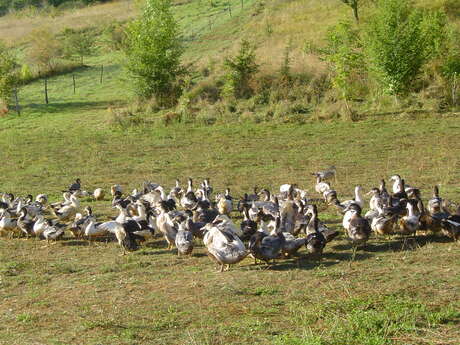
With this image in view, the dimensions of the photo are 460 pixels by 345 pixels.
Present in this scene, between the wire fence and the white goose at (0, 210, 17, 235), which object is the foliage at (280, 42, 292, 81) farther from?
the white goose at (0, 210, 17, 235)

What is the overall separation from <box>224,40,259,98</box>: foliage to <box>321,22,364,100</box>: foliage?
4290 millimetres

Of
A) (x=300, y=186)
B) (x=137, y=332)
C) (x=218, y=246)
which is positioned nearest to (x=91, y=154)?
(x=300, y=186)

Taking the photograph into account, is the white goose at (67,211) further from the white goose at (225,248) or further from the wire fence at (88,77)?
the wire fence at (88,77)

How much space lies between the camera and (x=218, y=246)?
35.2 ft

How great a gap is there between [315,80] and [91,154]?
14634mm

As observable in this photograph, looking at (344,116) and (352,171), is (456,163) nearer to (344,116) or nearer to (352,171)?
(352,171)

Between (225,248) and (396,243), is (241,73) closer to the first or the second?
(396,243)

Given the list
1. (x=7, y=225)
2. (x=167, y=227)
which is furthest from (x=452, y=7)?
(x=7, y=225)

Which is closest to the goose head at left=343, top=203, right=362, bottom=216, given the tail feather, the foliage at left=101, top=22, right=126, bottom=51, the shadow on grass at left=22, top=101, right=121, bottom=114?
the tail feather

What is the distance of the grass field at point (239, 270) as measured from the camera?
7934mm

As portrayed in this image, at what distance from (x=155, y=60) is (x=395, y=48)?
1367 centimetres

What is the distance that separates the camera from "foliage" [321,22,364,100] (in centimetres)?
3120

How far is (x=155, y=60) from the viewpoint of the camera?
3597cm

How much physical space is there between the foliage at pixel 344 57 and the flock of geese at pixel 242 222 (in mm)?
15280
